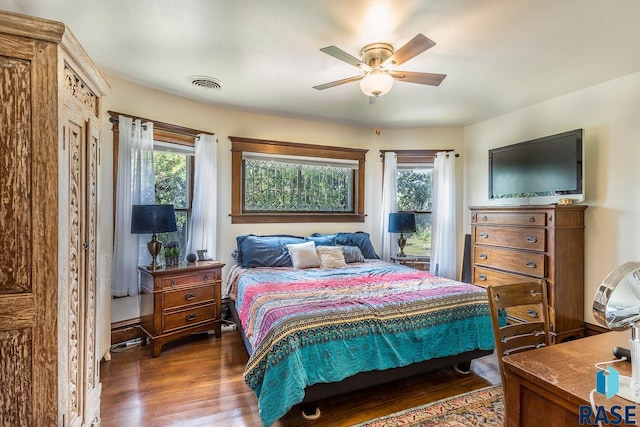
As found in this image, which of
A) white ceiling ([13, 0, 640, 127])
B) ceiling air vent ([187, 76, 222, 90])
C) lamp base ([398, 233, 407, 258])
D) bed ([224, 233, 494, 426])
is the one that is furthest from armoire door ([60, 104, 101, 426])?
lamp base ([398, 233, 407, 258])

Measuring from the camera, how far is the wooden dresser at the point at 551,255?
308 cm

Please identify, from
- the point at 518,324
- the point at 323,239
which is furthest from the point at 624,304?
the point at 323,239

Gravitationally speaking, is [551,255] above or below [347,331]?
above

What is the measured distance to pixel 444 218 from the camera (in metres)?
4.62

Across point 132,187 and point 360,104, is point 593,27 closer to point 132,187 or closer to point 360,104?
point 360,104

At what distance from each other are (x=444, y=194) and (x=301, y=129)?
7.52 ft

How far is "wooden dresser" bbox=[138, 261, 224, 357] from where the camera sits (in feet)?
9.46

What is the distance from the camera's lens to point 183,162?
373 centimetres

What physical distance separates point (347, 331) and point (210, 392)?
1.16 m

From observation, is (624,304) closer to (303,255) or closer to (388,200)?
(303,255)

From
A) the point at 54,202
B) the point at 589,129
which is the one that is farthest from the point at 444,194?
the point at 54,202

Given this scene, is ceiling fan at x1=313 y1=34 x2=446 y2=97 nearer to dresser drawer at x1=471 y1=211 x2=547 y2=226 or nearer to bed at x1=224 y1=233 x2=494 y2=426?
bed at x1=224 y1=233 x2=494 y2=426

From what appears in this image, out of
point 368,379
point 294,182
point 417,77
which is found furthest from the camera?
point 294,182

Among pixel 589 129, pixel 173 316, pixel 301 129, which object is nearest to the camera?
pixel 173 316
